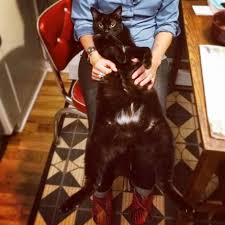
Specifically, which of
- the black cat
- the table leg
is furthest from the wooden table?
the black cat

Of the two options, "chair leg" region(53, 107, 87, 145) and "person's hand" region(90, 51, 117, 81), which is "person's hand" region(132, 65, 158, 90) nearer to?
"person's hand" region(90, 51, 117, 81)

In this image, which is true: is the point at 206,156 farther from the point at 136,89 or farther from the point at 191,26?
the point at 191,26

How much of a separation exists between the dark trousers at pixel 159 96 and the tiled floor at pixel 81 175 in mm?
210

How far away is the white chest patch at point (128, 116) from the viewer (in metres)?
0.96

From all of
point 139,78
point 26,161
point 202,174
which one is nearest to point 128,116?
point 139,78

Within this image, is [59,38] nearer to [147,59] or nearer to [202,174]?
[147,59]

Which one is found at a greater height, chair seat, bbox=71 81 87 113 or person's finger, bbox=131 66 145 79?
person's finger, bbox=131 66 145 79

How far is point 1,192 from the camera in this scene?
142 cm

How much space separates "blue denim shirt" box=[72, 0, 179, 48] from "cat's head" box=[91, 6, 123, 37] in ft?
0.24

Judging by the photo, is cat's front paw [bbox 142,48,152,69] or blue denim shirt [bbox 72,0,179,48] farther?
blue denim shirt [bbox 72,0,179,48]

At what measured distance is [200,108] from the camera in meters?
0.81

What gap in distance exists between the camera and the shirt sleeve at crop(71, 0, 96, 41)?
1126mm

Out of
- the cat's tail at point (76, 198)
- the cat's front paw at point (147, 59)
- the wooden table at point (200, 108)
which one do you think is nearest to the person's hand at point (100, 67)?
the cat's front paw at point (147, 59)

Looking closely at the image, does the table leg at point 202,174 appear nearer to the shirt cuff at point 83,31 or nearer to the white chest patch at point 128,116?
the white chest patch at point 128,116
